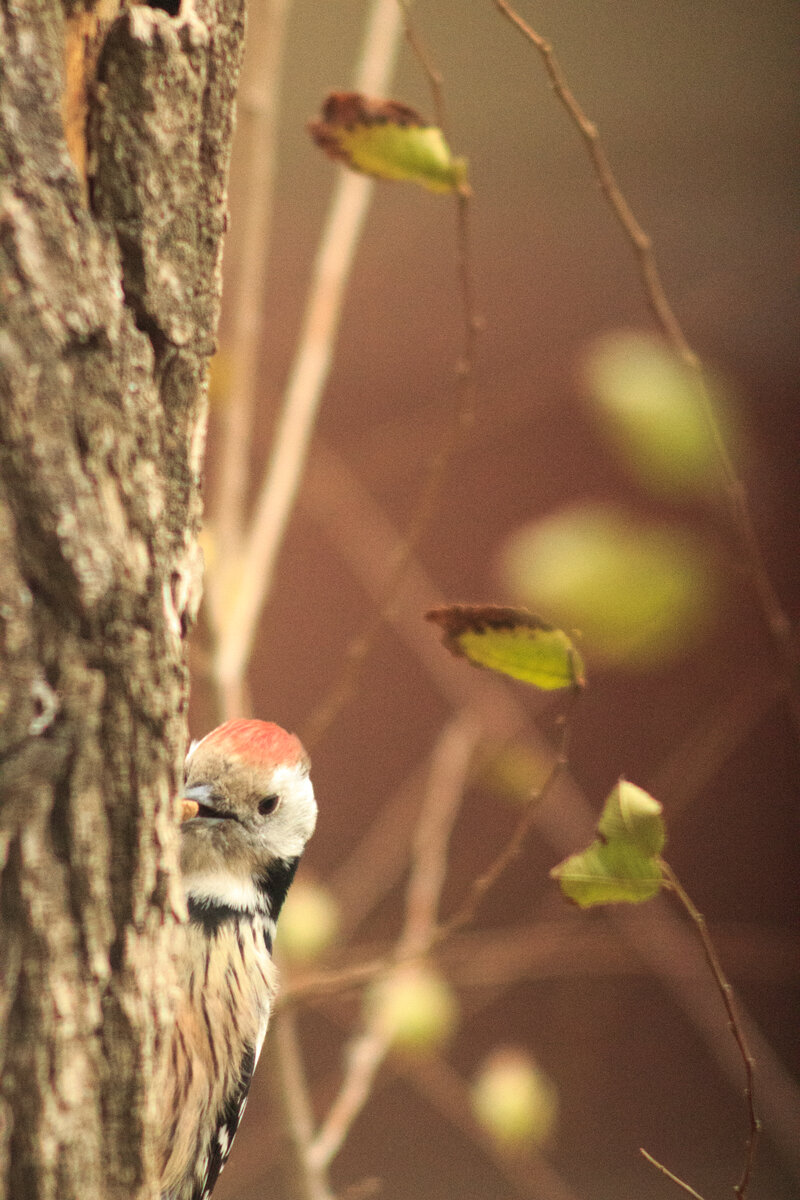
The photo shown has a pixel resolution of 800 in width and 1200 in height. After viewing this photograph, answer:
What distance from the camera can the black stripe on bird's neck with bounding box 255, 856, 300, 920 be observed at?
0.87 meters

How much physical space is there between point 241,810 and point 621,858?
347mm

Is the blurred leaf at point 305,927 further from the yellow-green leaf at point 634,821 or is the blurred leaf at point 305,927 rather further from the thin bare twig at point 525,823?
the yellow-green leaf at point 634,821

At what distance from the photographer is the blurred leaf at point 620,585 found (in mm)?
854

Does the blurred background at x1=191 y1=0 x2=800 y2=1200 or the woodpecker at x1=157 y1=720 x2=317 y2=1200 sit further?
the blurred background at x1=191 y1=0 x2=800 y2=1200

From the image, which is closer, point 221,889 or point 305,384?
point 221,889

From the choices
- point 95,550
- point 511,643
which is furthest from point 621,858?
point 95,550

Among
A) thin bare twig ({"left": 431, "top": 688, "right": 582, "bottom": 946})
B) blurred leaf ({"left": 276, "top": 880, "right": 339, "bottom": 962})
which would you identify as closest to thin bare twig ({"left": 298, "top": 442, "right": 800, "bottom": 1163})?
blurred leaf ({"left": 276, "top": 880, "right": 339, "bottom": 962})

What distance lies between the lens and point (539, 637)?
22.6 inches

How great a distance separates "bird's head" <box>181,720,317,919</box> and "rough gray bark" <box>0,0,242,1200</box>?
9.9 inches

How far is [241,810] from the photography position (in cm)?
80

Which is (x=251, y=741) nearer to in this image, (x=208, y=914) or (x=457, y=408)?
(x=208, y=914)

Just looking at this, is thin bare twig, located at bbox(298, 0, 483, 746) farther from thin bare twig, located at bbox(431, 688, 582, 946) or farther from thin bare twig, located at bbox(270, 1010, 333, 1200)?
thin bare twig, located at bbox(270, 1010, 333, 1200)

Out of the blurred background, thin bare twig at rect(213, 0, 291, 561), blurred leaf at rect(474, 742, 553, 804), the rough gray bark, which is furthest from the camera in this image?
the blurred background

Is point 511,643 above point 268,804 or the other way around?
above
